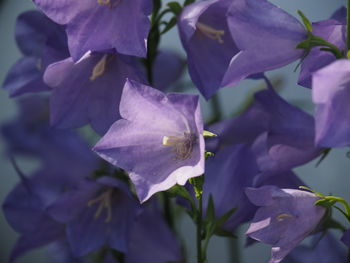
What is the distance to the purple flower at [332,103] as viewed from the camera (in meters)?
0.51

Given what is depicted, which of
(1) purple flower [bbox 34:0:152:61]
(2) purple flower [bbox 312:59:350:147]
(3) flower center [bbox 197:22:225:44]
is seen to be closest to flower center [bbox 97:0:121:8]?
(1) purple flower [bbox 34:0:152:61]

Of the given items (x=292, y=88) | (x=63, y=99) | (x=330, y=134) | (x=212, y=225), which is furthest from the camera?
(x=292, y=88)

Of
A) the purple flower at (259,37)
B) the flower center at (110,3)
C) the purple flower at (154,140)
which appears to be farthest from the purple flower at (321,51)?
the flower center at (110,3)

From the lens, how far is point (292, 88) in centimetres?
143

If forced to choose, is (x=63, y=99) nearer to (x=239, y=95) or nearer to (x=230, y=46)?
(x=230, y=46)

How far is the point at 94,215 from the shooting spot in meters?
0.83

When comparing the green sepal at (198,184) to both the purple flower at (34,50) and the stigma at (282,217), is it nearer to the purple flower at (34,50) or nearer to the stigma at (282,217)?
the stigma at (282,217)

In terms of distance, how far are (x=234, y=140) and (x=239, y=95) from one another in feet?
2.34

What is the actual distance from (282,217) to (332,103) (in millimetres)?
146

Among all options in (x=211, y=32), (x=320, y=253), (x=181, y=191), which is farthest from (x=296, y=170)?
(x=181, y=191)

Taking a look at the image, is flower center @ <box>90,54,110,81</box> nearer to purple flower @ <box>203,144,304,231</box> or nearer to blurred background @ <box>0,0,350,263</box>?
purple flower @ <box>203,144,304,231</box>

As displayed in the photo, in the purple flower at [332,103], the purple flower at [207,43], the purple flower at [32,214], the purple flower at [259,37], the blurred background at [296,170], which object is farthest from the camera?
the blurred background at [296,170]

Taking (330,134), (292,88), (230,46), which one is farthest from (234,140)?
(292,88)

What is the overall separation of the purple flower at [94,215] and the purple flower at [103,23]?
0.17 m
